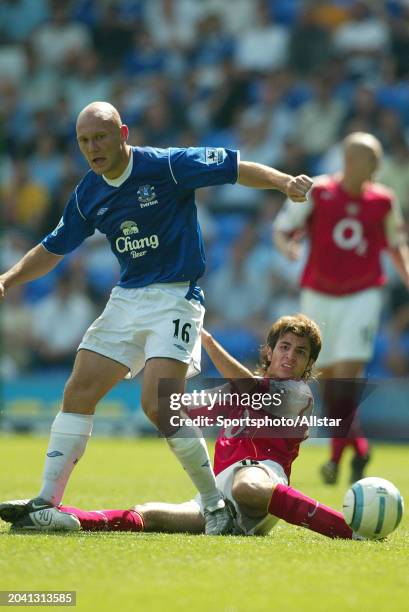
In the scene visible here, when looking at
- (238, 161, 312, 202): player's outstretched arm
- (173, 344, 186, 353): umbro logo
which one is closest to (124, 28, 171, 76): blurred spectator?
(238, 161, 312, 202): player's outstretched arm

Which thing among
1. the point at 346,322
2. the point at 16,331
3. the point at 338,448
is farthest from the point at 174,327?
the point at 16,331

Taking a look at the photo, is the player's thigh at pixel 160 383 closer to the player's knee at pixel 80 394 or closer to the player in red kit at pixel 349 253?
the player's knee at pixel 80 394

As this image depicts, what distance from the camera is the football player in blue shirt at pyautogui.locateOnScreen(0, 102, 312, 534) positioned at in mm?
5715

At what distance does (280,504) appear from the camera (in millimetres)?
5523

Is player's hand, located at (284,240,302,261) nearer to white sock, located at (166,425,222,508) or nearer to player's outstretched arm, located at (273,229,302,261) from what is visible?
player's outstretched arm, located at (273,229,302,261)

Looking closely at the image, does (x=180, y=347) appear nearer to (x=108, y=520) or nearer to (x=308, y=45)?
(x=108, y=520)

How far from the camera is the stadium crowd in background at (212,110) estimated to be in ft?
48.4

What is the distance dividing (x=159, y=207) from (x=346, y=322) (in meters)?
3.82

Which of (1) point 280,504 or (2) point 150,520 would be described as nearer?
(1) point 280,504

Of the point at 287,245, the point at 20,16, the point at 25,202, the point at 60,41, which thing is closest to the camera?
the point at 287,245

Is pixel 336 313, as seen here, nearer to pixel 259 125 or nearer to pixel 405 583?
pixel 405 583

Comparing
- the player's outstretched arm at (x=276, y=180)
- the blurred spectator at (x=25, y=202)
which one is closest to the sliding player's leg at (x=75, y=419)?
the player's outstretched arm at (x=276, y=180)

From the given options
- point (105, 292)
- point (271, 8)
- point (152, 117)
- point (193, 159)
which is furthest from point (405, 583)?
point (271, 8)

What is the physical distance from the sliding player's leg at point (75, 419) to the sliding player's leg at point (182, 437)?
0.89 feet
